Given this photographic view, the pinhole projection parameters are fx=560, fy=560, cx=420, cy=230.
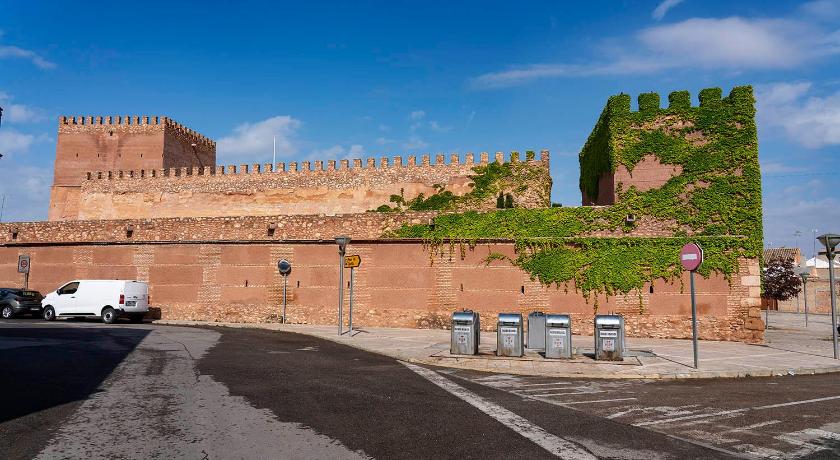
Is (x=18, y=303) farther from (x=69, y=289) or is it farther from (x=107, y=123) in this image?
(x=107, y=123)

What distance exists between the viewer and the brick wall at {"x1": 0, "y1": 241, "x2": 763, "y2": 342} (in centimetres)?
1914

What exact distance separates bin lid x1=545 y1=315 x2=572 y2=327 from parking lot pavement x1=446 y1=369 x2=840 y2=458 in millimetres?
2360

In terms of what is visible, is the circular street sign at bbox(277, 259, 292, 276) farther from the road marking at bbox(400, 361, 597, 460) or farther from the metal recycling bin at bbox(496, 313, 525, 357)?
the road marking at bbox(400, 361, 597, 460)

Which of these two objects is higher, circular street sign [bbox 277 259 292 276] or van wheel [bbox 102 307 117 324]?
circular street sign [bbox 277 259 292 276]

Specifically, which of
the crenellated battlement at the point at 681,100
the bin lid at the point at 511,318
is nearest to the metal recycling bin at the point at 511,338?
the bin lid at the point at 511,318

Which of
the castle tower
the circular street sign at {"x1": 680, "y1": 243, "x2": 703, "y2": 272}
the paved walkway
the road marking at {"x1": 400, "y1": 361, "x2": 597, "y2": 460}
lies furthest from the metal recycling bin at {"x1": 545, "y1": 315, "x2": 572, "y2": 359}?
the castle tower

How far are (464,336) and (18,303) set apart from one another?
66.4ft

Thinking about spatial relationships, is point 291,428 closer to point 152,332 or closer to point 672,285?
point 152,332

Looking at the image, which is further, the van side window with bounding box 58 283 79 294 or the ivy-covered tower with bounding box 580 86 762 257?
the van side window with bounding box 58 283 79 294

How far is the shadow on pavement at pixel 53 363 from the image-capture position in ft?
25.7

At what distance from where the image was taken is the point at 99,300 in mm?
22297

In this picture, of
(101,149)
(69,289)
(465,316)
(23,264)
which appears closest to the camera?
(465,316)

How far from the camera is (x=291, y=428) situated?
6574 mm

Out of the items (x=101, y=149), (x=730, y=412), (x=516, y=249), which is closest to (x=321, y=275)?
(x=516, y=249)
